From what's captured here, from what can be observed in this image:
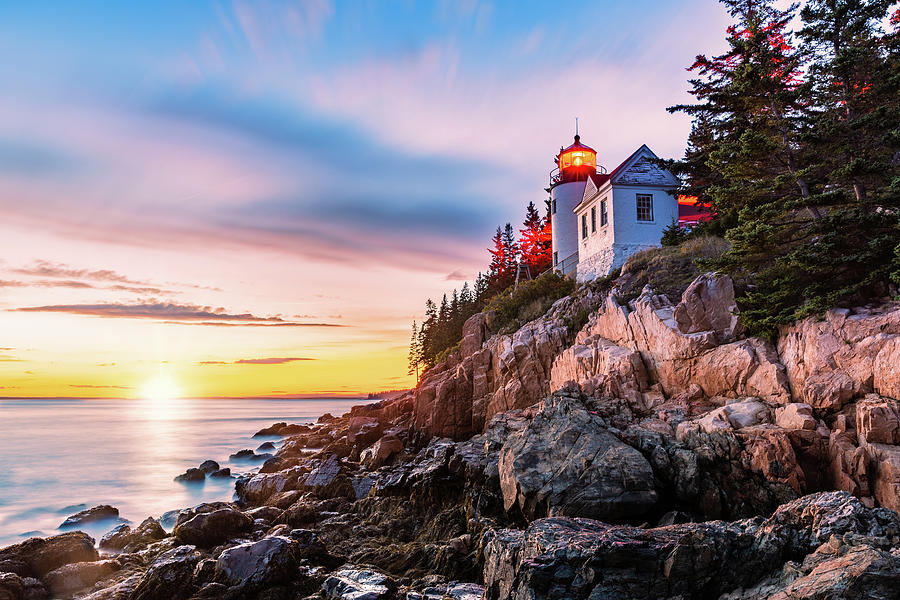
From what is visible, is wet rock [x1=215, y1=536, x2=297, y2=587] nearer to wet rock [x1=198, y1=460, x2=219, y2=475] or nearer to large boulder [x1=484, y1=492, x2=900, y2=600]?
large boulder [x1=484, y1=492, x2=900, y2=600]

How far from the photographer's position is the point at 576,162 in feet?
121

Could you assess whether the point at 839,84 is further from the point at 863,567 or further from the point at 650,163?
the point at 863,567

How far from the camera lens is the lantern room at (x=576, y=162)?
3594 cm

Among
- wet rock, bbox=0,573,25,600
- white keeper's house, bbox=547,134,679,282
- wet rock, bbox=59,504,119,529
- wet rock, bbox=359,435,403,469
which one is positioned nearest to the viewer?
wet rock, bbox=0,573,25,600

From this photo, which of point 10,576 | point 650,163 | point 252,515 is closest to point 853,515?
point 252,515

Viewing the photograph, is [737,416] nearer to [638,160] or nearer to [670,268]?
[670,268]

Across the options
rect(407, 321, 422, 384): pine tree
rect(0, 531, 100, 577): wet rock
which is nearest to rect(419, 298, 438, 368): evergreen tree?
rect(407, 321, 422, 384): pine tree

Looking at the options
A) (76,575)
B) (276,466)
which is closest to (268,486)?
(276,466)

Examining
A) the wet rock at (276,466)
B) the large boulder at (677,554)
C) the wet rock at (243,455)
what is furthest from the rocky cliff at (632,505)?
the wet rock at (243,455)

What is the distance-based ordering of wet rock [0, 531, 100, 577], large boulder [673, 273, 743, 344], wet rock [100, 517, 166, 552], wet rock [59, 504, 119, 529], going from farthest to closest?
wet rock [59, 504, 119, 529] < large boulder [673, 273, 743, 344] < wet rock [100, 517, 166, 552] < wet rock [0, 531, 100, 577]

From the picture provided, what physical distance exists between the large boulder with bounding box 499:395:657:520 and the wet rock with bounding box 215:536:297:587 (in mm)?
4523

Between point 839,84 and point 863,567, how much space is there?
16323 mm

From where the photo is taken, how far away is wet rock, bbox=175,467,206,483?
24.5 m

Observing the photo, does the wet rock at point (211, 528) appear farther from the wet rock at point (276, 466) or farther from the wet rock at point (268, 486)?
the wet rock at point (276, 466)
